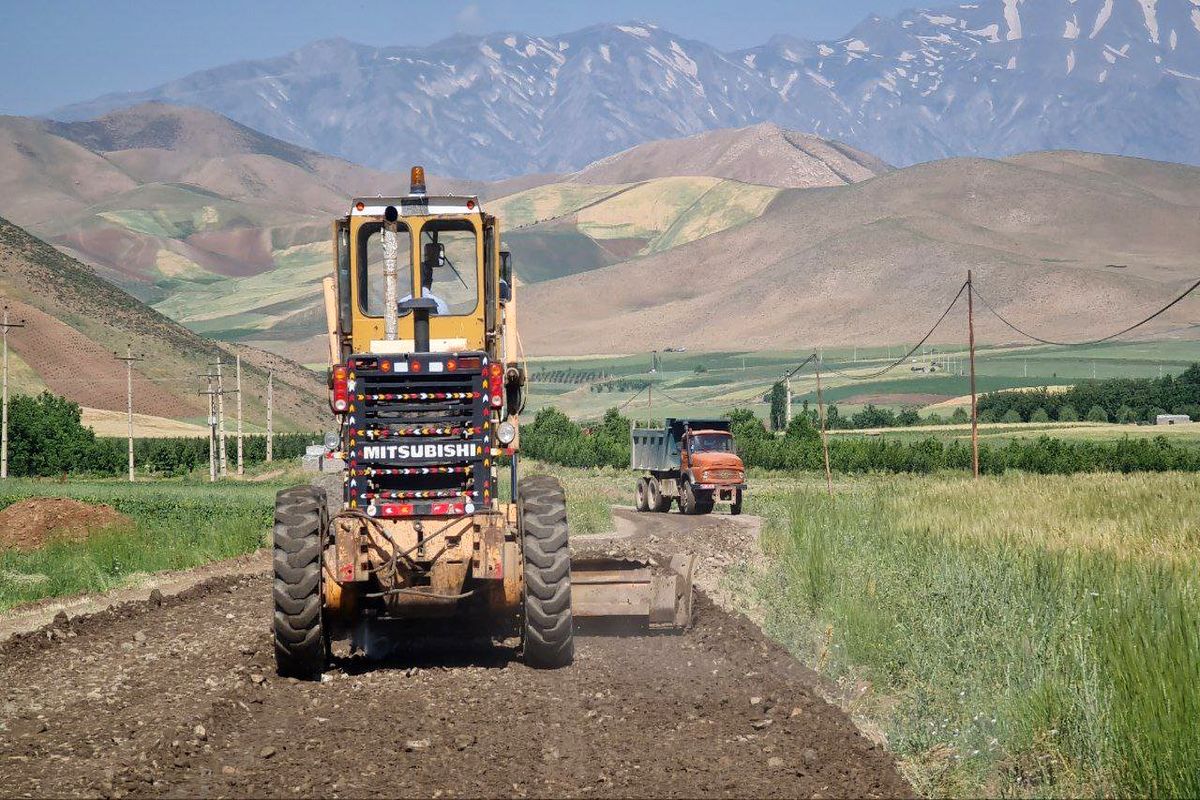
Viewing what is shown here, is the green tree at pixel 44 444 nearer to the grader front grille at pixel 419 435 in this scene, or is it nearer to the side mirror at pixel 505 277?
the side mirror at pixel 505 277

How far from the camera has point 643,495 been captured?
5497 centimetres

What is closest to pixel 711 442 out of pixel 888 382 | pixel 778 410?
Result: pixel 778 410

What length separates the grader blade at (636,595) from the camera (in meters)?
18.0

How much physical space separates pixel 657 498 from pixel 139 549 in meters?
24.8

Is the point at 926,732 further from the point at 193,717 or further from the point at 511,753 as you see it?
the point at 193,717

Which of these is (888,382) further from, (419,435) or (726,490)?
(419,435)

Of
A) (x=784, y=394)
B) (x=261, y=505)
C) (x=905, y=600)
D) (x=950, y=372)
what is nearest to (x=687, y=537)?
(x=261, y=505)

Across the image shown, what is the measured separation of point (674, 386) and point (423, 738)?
179m

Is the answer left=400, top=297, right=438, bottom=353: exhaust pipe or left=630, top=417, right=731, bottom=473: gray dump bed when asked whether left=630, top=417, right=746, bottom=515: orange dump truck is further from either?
left=400, top=297, right=438, bottom=353: exhaust pipe

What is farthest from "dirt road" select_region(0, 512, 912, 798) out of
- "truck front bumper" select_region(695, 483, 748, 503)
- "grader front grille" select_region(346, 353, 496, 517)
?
"truck front bumper" select_region(695, 483, 748, 503)

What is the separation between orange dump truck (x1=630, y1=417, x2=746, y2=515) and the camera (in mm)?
49750

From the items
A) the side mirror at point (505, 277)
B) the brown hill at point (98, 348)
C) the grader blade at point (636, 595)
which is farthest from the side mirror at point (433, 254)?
the brown hill at point (98, 348)

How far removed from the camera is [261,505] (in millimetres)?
49156

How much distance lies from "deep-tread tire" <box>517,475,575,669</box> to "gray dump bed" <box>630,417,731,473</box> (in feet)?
117
